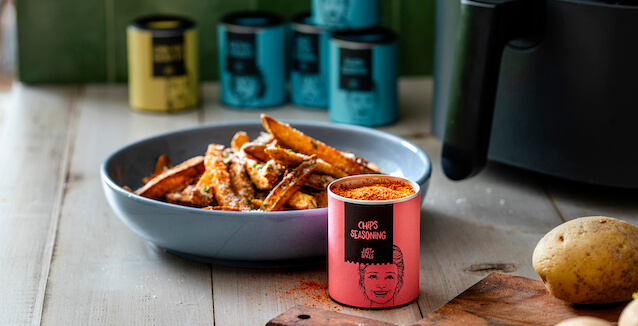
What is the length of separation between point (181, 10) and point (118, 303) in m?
0.98

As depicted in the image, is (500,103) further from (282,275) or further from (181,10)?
(181,10)

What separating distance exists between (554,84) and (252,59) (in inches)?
24.8

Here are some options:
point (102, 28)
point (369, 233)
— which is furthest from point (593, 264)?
point (102, 28)

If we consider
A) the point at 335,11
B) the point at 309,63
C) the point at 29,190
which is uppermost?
the point at 335,11

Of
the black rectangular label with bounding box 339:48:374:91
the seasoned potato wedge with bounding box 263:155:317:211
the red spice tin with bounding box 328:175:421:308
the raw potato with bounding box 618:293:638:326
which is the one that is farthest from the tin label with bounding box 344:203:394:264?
the black rectangular label with bounding box 339:48:374:91

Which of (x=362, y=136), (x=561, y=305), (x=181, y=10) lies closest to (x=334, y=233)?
(x=561, y=305)

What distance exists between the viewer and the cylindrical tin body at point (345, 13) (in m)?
1.44

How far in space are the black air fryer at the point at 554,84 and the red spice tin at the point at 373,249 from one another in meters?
0.26

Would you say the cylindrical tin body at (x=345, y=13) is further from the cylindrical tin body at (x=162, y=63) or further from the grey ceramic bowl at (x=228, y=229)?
the grey ceramic bowl at (x=228, y=229)

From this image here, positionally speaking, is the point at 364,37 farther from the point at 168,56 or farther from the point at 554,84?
the point at 554,84

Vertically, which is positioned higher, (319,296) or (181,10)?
Answer: (181,10)

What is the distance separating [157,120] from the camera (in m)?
1.46

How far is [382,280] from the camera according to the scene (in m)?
0.75

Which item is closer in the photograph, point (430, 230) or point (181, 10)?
point (430, 230)
